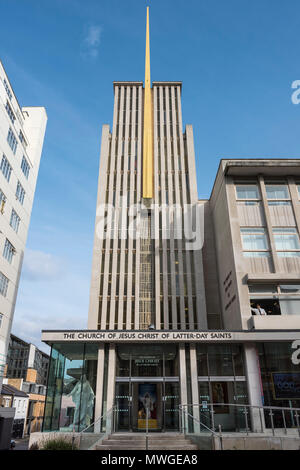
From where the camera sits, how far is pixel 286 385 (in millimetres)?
21766

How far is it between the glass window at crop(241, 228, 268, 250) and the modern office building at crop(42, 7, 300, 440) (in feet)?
0.30

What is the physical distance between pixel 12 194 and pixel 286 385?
99.8 ft

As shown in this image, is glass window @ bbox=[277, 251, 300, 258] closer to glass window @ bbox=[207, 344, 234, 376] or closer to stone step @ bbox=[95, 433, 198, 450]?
glass window @ bbox=[207, 344, 234, 376]

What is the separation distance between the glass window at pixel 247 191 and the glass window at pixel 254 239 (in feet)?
10.9

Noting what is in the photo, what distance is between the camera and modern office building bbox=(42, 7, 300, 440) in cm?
2138

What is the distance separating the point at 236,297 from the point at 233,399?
7.54 meters

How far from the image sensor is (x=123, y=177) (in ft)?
143

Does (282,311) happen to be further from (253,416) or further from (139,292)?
(139,292)

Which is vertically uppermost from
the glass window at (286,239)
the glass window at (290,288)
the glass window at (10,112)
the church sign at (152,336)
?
the glass window at (10,112)

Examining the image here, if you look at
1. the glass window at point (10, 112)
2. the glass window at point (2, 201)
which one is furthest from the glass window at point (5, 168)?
the glass window at point (10, 112)

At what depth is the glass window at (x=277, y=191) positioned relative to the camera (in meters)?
29.5

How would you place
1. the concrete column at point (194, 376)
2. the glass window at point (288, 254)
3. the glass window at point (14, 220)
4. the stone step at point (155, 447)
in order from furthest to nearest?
1. the glass window at point (14, 220)
2. the glass window at point (288, 254)
3. the concrete column at point (194, 376)
4. the stone step at point (155, 447)

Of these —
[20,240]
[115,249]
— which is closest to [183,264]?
[115,249]

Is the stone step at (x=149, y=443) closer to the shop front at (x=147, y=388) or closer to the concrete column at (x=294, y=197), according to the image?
the shop front at (x=147, y=388)
